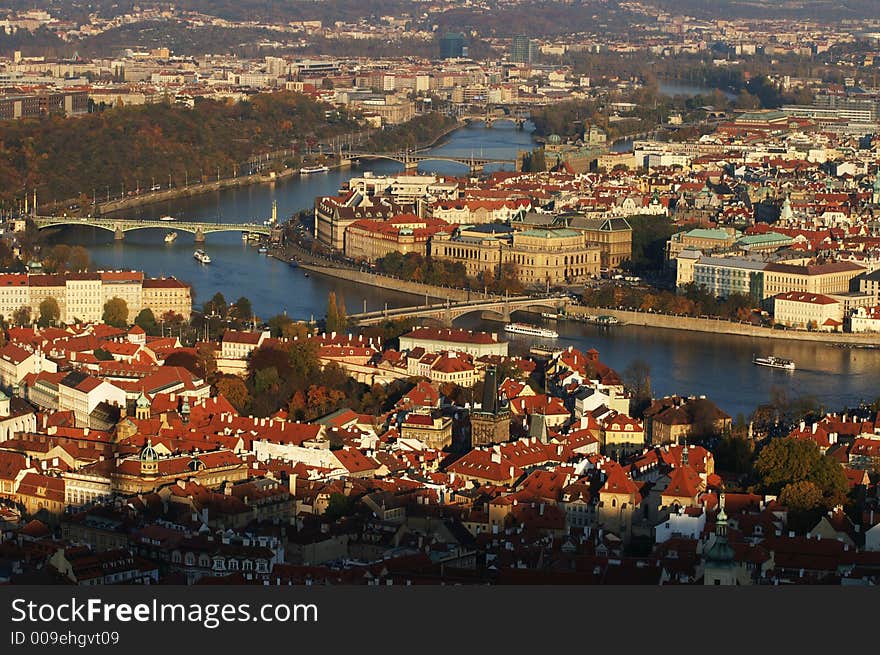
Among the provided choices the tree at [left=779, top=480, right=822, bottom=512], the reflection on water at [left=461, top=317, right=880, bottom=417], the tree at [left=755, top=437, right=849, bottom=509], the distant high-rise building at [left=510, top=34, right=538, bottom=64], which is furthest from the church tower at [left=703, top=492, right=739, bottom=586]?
the distant high-rise building at [left=510, top=34, right=538, bottom=64]

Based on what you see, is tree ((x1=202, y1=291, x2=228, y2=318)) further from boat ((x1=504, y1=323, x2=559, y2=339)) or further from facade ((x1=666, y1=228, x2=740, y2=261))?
facade ((x1=666, y1=228, x2=740, y2=261))

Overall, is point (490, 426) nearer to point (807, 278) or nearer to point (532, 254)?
point (807, 278)

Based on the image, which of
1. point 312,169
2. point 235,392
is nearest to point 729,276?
point 235,392

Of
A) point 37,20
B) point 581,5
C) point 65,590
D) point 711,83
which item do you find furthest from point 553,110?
point 581,5

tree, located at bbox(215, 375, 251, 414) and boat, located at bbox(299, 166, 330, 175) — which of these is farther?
boat, located at bbox(299, 166, 330, 175)

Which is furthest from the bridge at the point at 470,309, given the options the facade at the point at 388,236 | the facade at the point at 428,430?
the facade at the point at 428,430
